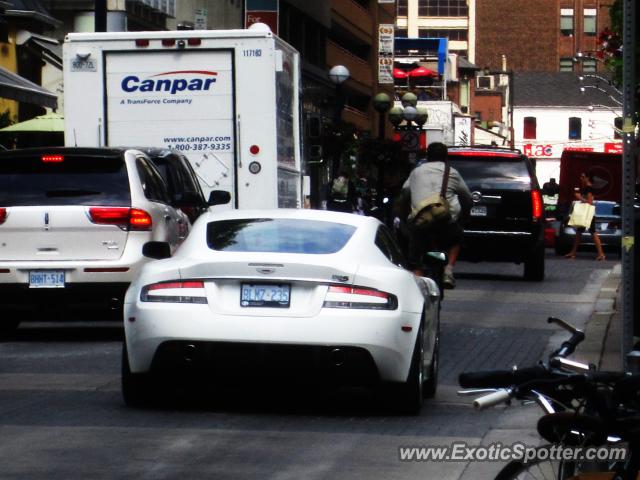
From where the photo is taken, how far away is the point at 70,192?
51.0 ft

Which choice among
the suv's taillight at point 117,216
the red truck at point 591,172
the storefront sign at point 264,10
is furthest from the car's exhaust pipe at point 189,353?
the red truck at point 591,172

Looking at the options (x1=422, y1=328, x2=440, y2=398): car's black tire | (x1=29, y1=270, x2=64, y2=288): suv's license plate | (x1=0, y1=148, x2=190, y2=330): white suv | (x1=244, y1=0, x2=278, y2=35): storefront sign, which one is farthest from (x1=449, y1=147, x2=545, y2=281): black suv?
(x1=422, y1=328, x2=440, y2=398): car's black tire

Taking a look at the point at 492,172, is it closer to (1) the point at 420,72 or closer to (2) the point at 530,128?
(1) the point at 420,72

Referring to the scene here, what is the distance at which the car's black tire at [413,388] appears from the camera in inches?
418

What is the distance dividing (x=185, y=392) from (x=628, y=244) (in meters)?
3.33

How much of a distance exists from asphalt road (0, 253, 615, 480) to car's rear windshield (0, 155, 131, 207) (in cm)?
130

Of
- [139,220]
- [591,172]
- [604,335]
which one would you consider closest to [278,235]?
[139,220]

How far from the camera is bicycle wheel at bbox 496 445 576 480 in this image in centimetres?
453

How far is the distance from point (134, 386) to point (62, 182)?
16.7 feet

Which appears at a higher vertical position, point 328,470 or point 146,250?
point 146,250

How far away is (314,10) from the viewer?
64688 mm

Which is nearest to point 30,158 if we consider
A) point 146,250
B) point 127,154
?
point 127,154

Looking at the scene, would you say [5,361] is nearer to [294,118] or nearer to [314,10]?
[294,118]

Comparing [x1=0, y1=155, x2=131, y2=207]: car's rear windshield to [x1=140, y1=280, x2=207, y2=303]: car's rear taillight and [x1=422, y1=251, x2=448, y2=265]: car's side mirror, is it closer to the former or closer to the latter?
[x1=422, y1=251, x2=448, y2=265]: car's side mirror
